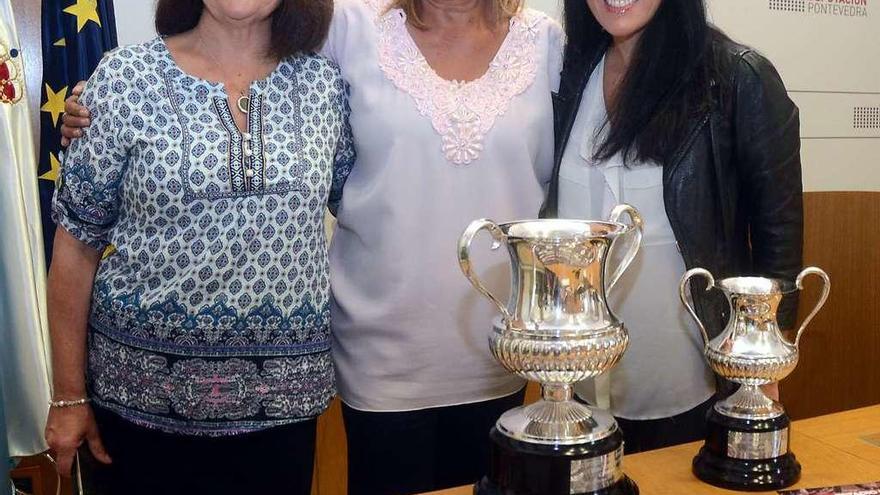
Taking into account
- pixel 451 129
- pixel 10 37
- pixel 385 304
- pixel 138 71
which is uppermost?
pixel 10 37

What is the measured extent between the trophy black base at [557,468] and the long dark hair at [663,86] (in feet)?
1.91

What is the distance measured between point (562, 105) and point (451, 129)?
258 millimetres

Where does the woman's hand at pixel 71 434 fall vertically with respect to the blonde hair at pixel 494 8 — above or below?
below

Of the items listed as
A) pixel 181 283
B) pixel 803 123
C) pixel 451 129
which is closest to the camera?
pixel 181 283

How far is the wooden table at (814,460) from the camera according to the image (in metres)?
1.20

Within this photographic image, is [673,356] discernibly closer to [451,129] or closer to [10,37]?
[451,129]

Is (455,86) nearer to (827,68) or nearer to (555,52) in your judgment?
(555,52)

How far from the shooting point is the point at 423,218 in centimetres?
154

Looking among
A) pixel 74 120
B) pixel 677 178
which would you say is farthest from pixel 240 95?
pixel 677 178

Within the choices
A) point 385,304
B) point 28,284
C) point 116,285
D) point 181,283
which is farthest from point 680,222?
point 28,284

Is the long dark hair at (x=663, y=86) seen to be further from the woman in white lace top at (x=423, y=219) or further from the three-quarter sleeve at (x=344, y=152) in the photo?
the three-quarter sleeve at (x=344, y=152)

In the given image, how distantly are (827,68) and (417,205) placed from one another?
9.38 feet

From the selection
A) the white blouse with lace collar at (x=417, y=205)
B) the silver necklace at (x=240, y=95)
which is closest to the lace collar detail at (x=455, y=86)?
the white blouse with lace collar at (x=417, y=205)

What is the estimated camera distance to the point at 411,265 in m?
1.55
